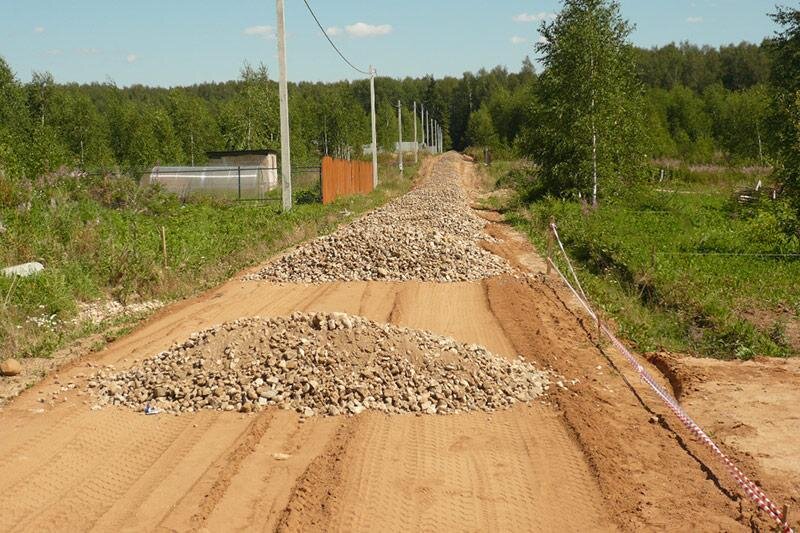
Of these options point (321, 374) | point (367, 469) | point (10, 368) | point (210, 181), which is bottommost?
point (367, 469)

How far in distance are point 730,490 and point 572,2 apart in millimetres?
25747

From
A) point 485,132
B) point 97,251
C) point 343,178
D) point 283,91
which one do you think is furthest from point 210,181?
point 485,132

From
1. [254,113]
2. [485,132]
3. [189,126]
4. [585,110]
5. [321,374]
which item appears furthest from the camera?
[485,132]

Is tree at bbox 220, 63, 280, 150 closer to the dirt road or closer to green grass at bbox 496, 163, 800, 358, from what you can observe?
green grass at bbox 496, 163, 800, 358

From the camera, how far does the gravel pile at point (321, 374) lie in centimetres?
777

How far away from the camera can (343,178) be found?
123ft

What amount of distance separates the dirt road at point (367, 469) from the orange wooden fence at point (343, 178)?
2340 centimetres

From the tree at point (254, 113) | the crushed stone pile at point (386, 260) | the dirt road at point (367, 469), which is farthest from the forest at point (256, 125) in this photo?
the dirt road at point (367, 469)

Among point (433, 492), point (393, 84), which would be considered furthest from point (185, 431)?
point (393, 84)

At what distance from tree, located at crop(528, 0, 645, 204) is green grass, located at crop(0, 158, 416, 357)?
9.85 m

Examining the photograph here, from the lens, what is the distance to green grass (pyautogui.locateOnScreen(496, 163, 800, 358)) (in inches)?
425

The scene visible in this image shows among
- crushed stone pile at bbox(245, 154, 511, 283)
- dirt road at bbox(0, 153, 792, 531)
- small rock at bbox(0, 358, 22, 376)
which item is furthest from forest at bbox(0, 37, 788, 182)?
dirt road at bbox(0, 153, 792, 531)

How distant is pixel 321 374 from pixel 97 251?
8.11 m

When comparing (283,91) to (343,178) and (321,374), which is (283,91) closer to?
(343,178)
